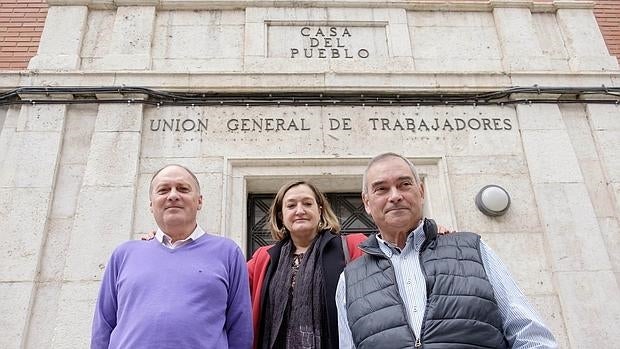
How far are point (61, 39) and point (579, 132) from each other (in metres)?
6.56

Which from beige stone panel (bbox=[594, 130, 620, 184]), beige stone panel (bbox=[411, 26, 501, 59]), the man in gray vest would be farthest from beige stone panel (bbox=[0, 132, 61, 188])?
beige stone panel (bbox=[594, 130, 620, 184])

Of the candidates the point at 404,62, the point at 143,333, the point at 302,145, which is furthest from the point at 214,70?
the point at 143,333

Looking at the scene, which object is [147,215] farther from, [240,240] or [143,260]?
[143,260]

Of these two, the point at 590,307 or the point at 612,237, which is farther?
the point at 612,237

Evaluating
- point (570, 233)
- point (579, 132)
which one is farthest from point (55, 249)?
point (579, 132)

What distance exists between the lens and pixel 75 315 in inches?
172

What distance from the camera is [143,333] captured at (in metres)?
2.19

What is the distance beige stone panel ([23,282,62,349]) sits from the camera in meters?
4.33

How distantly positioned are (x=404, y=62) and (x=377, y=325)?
4583 millimetres

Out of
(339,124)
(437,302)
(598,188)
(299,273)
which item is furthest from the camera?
(339,124)

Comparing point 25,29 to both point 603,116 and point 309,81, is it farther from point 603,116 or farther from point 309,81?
point 603,116

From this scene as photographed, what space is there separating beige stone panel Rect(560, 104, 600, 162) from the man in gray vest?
3999 mm

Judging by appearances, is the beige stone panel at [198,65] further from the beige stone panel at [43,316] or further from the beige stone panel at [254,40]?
the beige stone panel at [43,316]

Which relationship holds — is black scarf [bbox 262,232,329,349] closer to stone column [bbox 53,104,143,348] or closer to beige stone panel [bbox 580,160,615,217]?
stone column [bbox 53,104,143,348]
